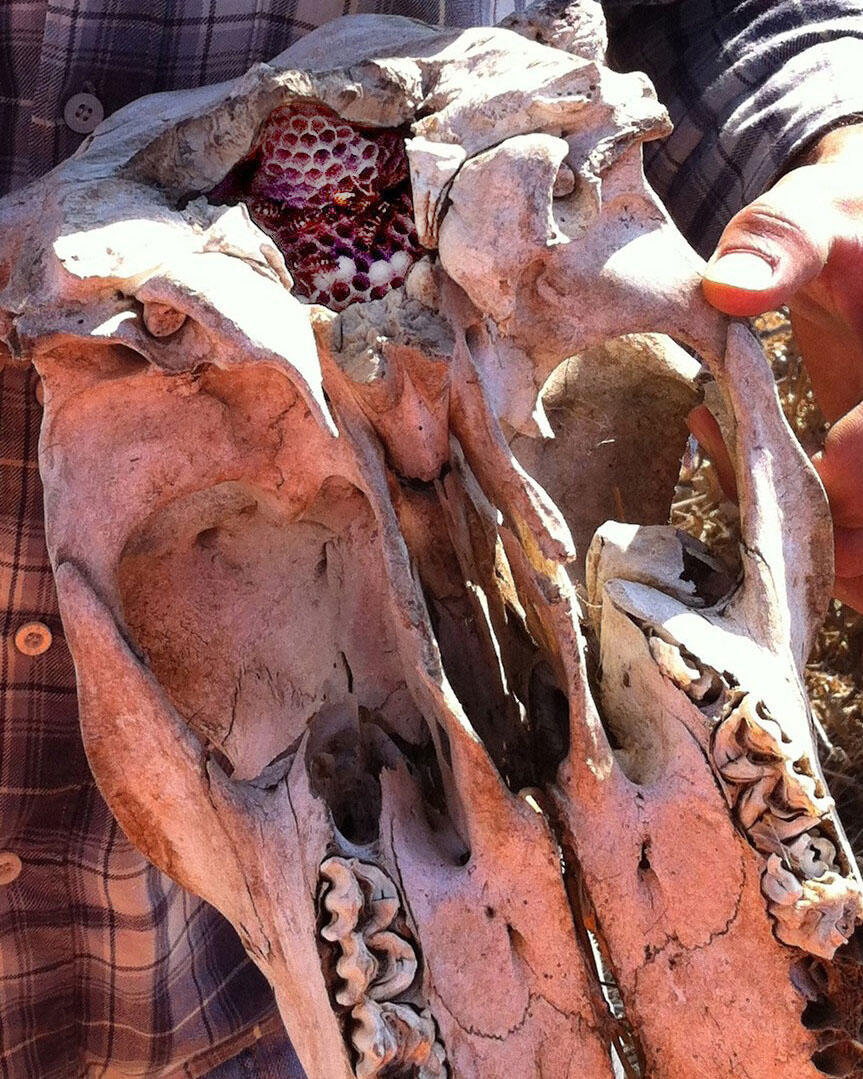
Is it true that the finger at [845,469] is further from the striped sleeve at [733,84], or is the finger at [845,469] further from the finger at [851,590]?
the striped sleeve at [733,84]

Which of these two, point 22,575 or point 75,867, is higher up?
point 22,575

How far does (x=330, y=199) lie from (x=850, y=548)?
0.45 meters

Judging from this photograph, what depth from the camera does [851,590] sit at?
106cm

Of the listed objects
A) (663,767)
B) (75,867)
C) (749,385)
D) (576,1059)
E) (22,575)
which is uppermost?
(749,385)

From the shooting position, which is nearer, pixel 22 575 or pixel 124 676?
pixel 124 676

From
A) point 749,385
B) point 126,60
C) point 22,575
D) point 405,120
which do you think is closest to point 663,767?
point 749,385

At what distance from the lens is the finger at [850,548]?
0.97m

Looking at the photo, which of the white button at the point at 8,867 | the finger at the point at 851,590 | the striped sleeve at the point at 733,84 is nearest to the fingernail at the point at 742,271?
the finger at the point at 851,590

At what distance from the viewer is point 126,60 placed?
108cm

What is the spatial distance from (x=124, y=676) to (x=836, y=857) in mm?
418

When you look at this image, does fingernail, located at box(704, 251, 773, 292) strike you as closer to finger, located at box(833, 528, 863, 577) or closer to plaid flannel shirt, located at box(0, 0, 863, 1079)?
finger, located at box(833, 528, 863, 577)

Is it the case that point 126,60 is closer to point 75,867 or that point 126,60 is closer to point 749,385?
point 749,385

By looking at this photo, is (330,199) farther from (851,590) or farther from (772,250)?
(851,590)

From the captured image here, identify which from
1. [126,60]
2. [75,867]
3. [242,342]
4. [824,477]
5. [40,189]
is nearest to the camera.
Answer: [242,342]
